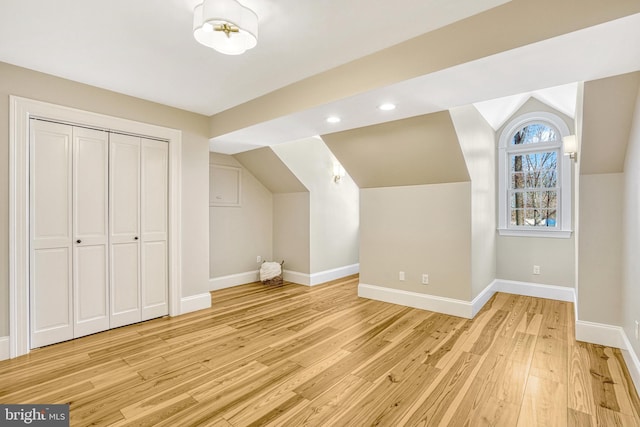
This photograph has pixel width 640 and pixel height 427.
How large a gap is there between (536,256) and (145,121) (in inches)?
A: 219

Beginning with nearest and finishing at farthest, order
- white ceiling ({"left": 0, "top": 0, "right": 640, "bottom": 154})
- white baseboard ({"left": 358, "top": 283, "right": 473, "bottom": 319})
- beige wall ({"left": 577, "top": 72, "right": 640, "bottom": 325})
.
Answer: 1. white ceiling ({"left": 0, "top": 0, "right": 640, "bottom": 154})
2. beige wall ({"left": 577, "top": 72, "right": 640, "bottom": 325})
3. white baseboard ({"left": 358, "top": 283, "right": 473, "bottom": 319})

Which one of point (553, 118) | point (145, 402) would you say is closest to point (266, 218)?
point (145, 402)

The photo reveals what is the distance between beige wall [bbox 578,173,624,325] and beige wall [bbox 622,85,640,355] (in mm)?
113

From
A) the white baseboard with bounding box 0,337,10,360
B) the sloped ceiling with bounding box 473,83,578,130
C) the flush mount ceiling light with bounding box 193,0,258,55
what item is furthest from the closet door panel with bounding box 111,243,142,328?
the sloped ceiling with bounding box 473,83,578,130

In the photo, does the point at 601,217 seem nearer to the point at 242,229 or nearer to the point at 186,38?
the point at 186,38

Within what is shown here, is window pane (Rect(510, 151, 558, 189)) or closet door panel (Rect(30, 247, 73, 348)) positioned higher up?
window pane (Rect(510, 151, 558, 189))

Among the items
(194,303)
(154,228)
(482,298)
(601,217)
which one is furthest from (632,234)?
(154,228)

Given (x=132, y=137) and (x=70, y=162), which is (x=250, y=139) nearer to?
(x=132, y=137)

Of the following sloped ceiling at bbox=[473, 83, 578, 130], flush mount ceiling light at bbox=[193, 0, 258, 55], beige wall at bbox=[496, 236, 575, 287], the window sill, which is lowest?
beige wall at bbox=[496, 236, 575, 287]

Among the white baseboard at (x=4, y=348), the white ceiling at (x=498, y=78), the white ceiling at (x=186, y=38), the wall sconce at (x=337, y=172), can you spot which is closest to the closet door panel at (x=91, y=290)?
the white baseboard at (x=4, y=348)

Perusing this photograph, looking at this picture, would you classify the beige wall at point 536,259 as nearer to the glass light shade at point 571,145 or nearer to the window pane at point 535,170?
the window pane at point 535,170

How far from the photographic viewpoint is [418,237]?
404cm

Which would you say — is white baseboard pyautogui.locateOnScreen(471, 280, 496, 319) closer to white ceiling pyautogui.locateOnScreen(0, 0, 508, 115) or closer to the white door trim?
white ceiling pyautogui.locateOnScreen(0, 0, 508, 115)

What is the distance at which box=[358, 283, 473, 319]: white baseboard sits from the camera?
12.0ft
